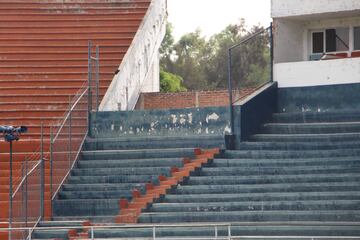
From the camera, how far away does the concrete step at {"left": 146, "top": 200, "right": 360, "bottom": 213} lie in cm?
3100

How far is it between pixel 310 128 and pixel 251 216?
204 inches

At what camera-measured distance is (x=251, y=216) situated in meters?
31.3

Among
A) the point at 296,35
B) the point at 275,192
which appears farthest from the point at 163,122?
the point at 296,35

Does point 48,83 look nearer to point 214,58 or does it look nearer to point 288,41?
point 288,41

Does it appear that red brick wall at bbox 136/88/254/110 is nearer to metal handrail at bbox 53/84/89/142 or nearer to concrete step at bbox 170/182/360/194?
metal handrail at bbox 53/84/89/142

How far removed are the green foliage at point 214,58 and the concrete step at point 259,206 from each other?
32.5 meters

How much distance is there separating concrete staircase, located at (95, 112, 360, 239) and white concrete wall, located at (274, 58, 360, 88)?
176 cm

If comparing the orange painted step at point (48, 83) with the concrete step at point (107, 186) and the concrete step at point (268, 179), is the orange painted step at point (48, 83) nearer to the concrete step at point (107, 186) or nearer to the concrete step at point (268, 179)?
the concrete step at point (107, 186)

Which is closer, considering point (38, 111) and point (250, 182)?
point (250, 182)

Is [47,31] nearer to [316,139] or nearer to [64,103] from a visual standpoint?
[64,103]

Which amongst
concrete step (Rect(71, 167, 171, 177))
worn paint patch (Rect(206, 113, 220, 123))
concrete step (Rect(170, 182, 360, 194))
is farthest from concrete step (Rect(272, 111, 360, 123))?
A: concrete step (Rect(170, 182, 360, 194))

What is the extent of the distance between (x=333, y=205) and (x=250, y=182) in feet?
7.64

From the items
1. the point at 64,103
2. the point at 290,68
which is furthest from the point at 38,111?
the point at 290,68

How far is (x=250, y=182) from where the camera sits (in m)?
32.7
